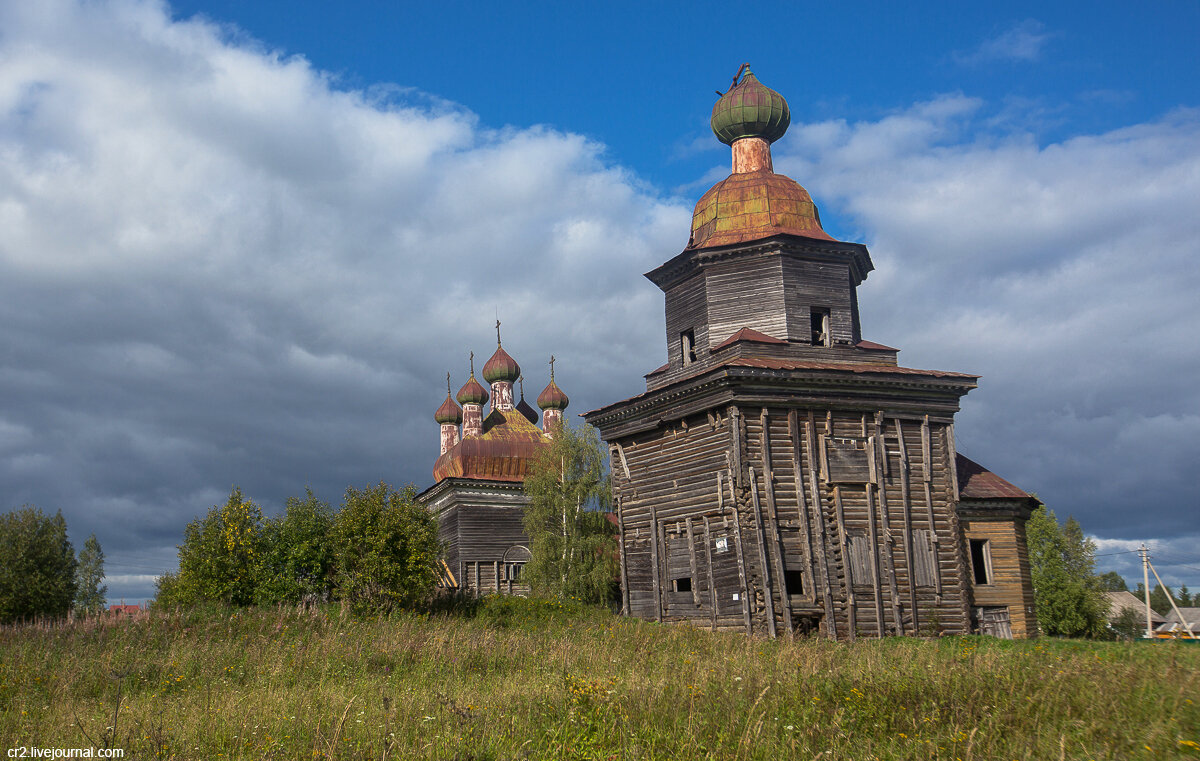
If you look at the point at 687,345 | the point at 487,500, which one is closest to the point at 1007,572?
the point at 687,345

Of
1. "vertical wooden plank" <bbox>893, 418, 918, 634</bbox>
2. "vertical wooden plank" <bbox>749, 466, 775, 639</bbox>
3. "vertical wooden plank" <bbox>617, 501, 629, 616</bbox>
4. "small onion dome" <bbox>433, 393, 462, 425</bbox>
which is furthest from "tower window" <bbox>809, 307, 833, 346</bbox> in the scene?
"small onion dome" <bbox>433, 393, 462, 425</bbox>

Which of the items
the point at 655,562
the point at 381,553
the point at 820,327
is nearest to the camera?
the point at 381,553

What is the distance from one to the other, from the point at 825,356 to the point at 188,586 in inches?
718

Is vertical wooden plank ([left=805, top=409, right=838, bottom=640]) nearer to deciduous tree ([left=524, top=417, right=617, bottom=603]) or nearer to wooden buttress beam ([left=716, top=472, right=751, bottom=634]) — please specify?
wooden buttress beam ([left=716, top=472, right=751, bottom=634])

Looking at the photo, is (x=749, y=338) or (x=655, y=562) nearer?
(x=749, y=338)

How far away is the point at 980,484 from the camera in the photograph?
85.7ft

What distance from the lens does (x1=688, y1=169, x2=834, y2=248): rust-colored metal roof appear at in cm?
2694

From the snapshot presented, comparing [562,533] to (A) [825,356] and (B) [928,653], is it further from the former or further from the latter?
(B) [928,653]

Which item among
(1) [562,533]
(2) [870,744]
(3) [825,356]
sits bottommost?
(2) [870,744]

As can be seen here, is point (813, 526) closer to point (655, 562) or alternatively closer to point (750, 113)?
point (655, 562)

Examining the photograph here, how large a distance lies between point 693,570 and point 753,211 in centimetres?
1106

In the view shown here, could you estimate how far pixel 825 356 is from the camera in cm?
2536

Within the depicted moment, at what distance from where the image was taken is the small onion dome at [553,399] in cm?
4906

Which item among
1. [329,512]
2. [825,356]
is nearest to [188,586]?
[329,512]
